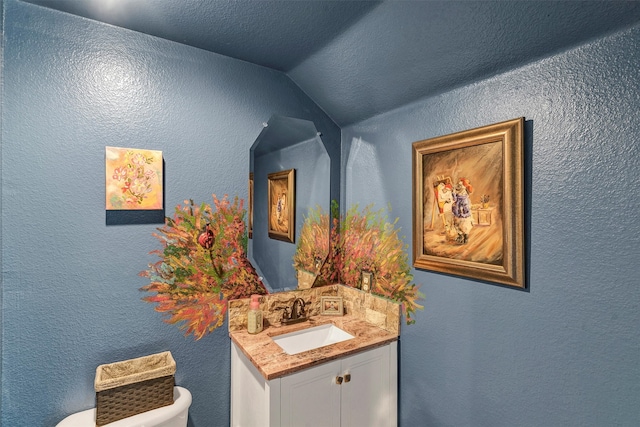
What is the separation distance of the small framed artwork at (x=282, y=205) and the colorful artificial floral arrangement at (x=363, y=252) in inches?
5.0

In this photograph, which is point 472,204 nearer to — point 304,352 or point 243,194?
point 304,352

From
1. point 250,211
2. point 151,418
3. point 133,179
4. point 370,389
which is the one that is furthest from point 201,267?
point 370,389

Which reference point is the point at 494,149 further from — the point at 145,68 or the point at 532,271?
the point at 145,68

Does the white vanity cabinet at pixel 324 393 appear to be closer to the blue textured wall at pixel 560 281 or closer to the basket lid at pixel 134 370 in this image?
the blue textured wall at pixel 560 281

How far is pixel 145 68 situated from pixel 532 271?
7.04 ft

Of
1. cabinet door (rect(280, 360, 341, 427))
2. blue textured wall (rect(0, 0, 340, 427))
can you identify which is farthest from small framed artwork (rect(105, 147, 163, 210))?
cabinet door (rect(280, 360, 341, 427))

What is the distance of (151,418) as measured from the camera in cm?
151

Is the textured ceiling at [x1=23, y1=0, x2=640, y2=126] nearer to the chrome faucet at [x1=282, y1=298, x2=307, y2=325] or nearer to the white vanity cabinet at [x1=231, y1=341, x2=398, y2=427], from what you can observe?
the chrome faucet at [x1=282, y1=298, x2=307, y2=325]

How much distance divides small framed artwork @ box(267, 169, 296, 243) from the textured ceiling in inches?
26.8

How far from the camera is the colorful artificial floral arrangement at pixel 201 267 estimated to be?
1762 mm

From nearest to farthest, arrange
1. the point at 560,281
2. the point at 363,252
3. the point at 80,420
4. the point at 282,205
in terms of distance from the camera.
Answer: the point at 560,281 → the point at 80,420 → the point at 282,205 → the point at 363,252

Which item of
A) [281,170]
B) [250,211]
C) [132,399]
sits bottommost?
[132,399]

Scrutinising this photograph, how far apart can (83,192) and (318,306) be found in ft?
5.14

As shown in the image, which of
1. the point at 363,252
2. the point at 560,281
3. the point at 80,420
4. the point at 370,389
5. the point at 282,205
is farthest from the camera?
the point at 363,252
